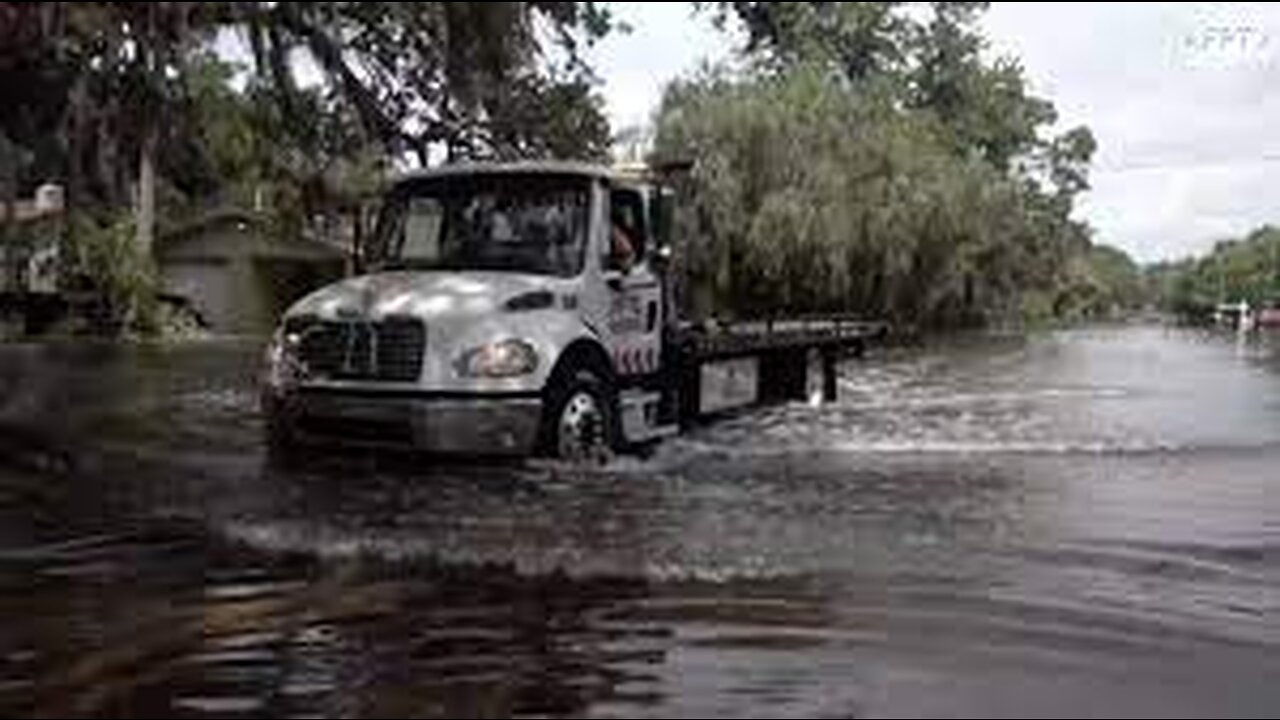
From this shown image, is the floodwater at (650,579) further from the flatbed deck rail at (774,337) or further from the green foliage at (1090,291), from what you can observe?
the green foliage at (1090,291)

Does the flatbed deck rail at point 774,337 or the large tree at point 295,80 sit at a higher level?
the large tree at point 295,80

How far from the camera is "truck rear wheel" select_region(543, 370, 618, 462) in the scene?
1722 centimetres

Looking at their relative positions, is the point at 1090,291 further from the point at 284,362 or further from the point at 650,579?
the point at 650,579

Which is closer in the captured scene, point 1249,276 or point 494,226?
point 494,226

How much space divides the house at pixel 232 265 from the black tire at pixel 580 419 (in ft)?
190

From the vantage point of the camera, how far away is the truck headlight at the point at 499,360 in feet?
54.5

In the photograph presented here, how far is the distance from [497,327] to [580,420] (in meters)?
1.27

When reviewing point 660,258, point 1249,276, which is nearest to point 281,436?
point 660,258

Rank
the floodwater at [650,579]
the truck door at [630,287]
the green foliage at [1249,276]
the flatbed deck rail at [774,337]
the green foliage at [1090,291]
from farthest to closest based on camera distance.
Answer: the green foliage at [1249,276] → the green foliage at [1090,291] → the flatbed deck rail at [774,337] → the truck door at [630,287] → the floodwater at [650,579]

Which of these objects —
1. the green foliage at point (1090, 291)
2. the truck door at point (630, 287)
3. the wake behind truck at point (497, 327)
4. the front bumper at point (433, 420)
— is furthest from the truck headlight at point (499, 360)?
the green foliage at point (1090, 291)

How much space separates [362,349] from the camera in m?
16.9

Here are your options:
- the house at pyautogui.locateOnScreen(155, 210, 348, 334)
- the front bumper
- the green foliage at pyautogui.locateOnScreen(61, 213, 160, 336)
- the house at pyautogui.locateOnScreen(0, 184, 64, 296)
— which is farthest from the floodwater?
the house at pyautogui.locateOnScreen(155, 210, 348, 334)

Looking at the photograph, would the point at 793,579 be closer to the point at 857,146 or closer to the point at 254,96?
the point at 254,96

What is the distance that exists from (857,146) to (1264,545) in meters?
45.0
